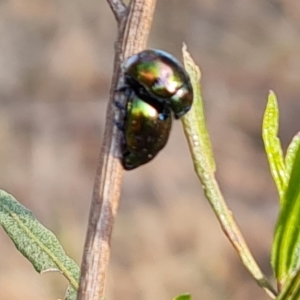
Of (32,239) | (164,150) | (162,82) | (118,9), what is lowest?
→ (164,150)

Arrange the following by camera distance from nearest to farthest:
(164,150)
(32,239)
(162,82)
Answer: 1. (32,239)
2. (162,82)
3. (164,150)

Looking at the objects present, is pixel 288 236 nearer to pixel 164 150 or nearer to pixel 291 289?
pixel 291 289

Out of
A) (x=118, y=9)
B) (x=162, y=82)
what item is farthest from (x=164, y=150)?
(x=118, y=9)

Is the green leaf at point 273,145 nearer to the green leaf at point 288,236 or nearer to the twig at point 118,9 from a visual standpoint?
the green leaf at point 288,236

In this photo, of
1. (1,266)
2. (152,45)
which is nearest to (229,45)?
(152,45)

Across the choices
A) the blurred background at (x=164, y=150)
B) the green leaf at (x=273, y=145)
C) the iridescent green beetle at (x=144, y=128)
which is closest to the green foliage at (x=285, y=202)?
the green leaf at (x=273, y=145)

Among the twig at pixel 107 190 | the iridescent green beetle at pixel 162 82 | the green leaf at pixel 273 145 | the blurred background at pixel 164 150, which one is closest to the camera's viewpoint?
the twig at pixel 107 190
